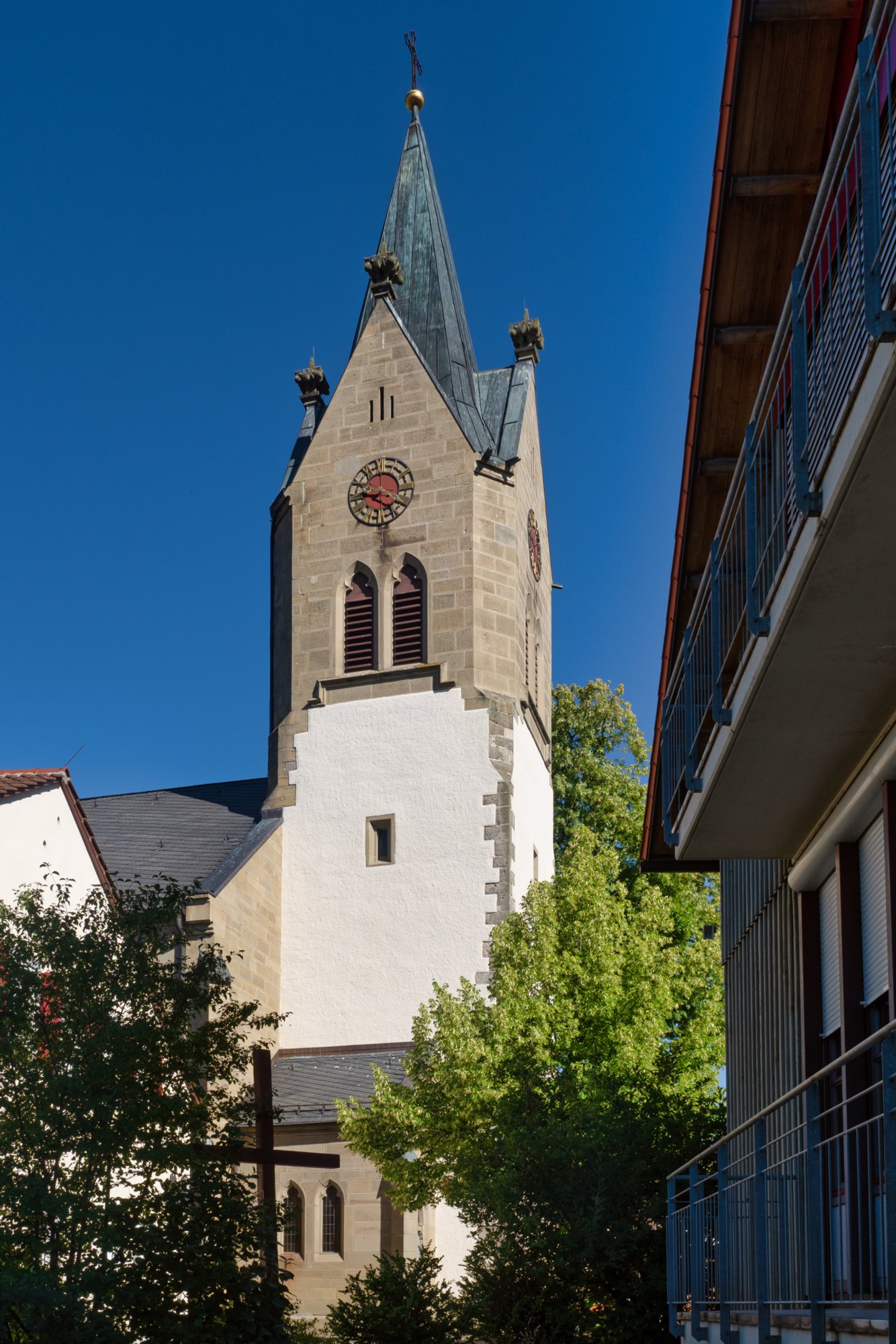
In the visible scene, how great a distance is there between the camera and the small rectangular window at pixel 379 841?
32.3m

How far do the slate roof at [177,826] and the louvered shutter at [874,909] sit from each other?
80.8 feet

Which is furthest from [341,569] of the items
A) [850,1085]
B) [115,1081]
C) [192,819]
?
[850,1085]

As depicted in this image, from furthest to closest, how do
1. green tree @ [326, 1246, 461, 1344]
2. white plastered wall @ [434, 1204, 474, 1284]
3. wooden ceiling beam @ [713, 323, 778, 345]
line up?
white plastered wall @ [434, 1204, 474, 1284] < green tree @ [326, 1246, 461, 1344] < wooden ceiling beam @ [713, 323, 778, 345]

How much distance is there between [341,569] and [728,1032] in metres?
23.9

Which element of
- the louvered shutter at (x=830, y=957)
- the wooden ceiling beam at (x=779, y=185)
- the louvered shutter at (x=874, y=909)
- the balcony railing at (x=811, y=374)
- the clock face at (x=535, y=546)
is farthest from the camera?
the clock face at (x=535, y=546)

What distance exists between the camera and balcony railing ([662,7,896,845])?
5.41 m

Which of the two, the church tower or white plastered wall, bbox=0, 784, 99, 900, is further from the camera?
the church tower

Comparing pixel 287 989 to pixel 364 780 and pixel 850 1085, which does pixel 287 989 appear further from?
pixel 850 1085

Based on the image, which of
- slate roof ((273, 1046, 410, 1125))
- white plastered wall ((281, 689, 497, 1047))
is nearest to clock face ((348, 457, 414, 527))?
white plastered wall ((281, 689, 497, 1047))

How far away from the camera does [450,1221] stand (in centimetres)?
2855

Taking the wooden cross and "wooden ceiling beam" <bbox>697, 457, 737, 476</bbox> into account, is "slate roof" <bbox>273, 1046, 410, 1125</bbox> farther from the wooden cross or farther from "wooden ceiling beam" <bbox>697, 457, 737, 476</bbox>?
"wooden ceiling beam" <bbox>697, 457, 737, 476</bbox>

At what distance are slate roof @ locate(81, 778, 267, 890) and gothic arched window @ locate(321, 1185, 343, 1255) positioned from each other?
21.0 feet

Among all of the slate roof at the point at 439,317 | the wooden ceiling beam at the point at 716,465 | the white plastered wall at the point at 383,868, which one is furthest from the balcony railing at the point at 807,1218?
the slate roof at the point at 439,317

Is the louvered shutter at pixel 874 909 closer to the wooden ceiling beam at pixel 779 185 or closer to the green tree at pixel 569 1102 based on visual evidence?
the wooden ceiling beam at pixel 779 185
